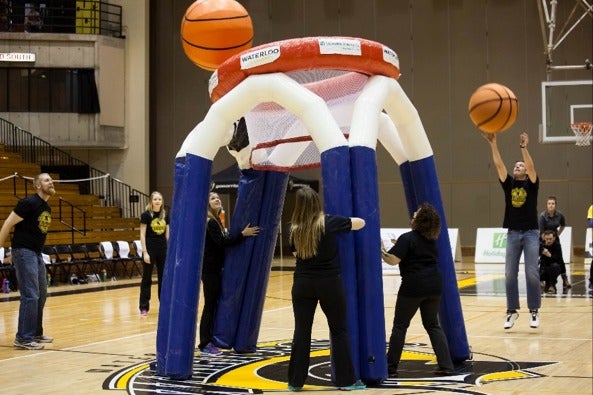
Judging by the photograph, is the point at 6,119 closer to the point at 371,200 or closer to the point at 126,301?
the point at 126,301

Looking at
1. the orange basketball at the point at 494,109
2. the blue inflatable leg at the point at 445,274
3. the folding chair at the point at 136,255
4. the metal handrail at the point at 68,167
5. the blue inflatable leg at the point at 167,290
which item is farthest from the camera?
the metal handrail at the point at 68,167

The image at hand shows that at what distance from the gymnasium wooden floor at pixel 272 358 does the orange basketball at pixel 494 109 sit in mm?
2478

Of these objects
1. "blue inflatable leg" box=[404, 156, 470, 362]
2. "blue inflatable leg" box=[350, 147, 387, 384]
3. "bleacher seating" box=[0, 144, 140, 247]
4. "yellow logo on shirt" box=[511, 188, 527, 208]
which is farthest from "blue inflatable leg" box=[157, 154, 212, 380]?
"bleacher seating" box=[0, 144, 140, 247]

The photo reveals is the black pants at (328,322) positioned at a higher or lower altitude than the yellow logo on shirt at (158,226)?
lower

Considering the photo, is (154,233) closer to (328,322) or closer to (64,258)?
(328,322)

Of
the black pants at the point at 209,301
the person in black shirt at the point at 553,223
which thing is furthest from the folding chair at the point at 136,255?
the black pants at the point at 209,301

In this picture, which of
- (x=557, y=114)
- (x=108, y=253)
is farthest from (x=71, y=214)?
(x=557, y=114)

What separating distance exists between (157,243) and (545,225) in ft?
25.6

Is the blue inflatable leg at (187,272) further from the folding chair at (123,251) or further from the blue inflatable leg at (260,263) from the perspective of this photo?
the folding chair at (123,251)

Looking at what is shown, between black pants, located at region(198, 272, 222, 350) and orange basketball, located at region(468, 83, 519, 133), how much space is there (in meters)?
3.37

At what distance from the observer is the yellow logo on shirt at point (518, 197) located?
10.9m

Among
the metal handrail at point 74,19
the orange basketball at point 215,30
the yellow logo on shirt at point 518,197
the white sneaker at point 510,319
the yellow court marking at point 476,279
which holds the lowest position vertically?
the yellow court marking at point 476,279

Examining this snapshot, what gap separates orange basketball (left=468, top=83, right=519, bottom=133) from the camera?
1023 centimetres

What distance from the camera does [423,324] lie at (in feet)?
26.7
